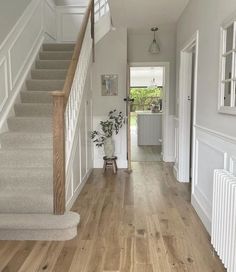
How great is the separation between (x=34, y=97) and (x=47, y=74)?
59 centimetres

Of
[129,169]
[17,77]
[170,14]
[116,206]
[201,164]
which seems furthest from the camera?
[129,169]

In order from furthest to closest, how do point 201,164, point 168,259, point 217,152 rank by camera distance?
1. point 201,164
2. point 217,152
3. point 168,259

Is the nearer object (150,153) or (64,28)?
(64,28)

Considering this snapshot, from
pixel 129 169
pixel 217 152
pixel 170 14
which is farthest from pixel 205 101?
pixel 129 169

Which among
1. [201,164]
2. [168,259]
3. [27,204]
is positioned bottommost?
[168,259]

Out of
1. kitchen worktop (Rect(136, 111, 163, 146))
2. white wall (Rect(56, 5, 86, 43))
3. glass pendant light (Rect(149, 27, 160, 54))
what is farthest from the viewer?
kitchen worktop (Rect(136, 111, 163, 146))

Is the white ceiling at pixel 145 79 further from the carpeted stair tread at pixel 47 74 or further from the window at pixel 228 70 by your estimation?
the window at pixel 228 70

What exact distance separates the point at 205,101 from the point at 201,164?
700 mm

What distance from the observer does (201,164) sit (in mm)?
3074

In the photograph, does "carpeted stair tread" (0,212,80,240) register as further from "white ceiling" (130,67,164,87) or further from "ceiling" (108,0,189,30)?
"white ceiling" (130,67,164,87)

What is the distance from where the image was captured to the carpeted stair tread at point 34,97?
412 centimetres

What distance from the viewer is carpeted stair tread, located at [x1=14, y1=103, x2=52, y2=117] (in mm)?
3920

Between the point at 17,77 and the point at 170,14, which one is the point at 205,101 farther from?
the point at 17,77

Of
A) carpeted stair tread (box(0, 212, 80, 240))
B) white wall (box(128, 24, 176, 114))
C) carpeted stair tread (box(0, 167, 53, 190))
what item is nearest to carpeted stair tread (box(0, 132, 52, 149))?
carpeted stair tread (box(0, 167, 53, 190))
